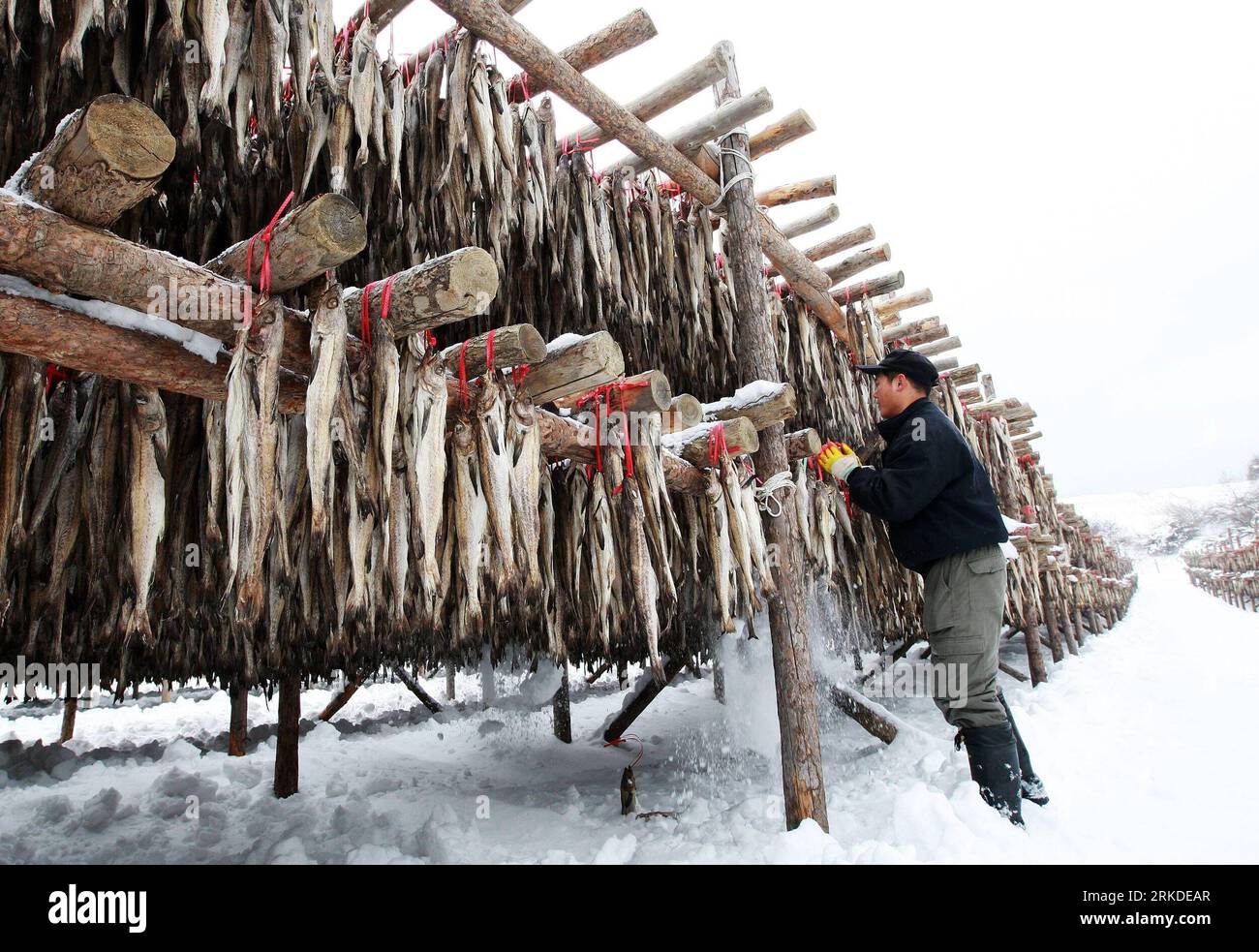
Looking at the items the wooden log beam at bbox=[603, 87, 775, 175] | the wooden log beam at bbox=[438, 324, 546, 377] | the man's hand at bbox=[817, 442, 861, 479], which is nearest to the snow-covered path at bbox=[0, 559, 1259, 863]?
the man's hand at bbox=[817, 442, 861, 479]

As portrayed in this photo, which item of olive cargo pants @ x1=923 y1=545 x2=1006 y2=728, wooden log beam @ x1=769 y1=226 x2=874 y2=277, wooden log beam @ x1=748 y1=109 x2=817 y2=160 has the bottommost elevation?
olive cargo pants @ x1=923 y1=545 x2=1006 y2=728

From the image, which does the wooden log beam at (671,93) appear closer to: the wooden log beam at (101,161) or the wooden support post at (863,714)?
the wooden log beam at (101,161)

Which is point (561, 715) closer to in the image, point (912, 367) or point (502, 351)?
point (912, 367)

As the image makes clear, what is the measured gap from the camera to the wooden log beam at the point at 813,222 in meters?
4.59

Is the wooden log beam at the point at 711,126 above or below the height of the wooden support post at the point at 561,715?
above

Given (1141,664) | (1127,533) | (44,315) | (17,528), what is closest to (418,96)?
(44,315)

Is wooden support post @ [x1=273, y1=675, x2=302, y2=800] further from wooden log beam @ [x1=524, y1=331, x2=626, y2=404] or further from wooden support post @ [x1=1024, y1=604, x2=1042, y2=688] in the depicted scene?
wooden support post @ [x1=1024, y1=604, x2=1042, y2=688]

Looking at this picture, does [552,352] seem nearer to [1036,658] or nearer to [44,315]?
[44,315]

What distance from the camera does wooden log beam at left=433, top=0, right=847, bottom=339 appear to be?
288 cm

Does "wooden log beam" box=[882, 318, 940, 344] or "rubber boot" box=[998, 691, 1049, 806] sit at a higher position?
"wooden log beam" box=[882, 318, 940, 344]

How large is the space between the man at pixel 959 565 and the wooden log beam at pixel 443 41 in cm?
262

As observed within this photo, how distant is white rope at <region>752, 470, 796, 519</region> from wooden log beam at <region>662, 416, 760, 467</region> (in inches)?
14.6

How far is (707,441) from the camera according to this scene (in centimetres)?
323

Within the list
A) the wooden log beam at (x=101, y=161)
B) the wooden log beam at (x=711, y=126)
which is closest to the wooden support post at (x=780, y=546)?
the wooden log beam at (x=711, y=126)
